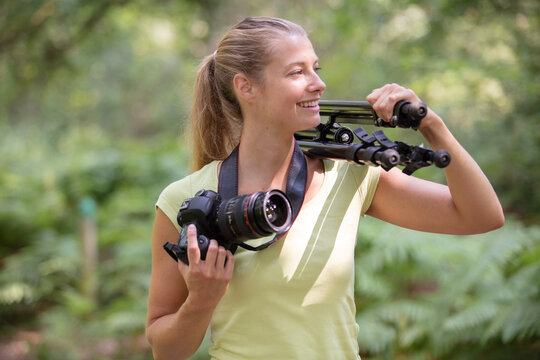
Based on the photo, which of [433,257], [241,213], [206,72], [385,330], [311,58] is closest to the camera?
[241,213]

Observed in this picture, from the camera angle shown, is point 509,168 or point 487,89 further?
point 509,168

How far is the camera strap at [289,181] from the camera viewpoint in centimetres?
158

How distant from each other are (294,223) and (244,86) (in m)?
0.49

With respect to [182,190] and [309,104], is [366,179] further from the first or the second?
[182,190]

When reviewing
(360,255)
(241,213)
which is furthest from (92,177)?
(241,213)

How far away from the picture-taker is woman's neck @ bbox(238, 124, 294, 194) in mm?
1725

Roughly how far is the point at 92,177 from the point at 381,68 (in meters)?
4.90

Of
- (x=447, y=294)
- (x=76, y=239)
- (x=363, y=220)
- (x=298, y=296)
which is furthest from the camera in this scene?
(x=76, y=239)

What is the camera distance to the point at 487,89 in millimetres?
6473

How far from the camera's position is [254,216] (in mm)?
1396

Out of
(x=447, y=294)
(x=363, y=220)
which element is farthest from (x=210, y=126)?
(x=363, y=220)

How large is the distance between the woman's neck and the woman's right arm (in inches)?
11.9

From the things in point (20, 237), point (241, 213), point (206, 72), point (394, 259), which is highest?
point (206, 72)

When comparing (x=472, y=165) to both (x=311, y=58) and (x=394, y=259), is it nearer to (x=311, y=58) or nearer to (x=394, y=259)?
(x=311, y=58)
